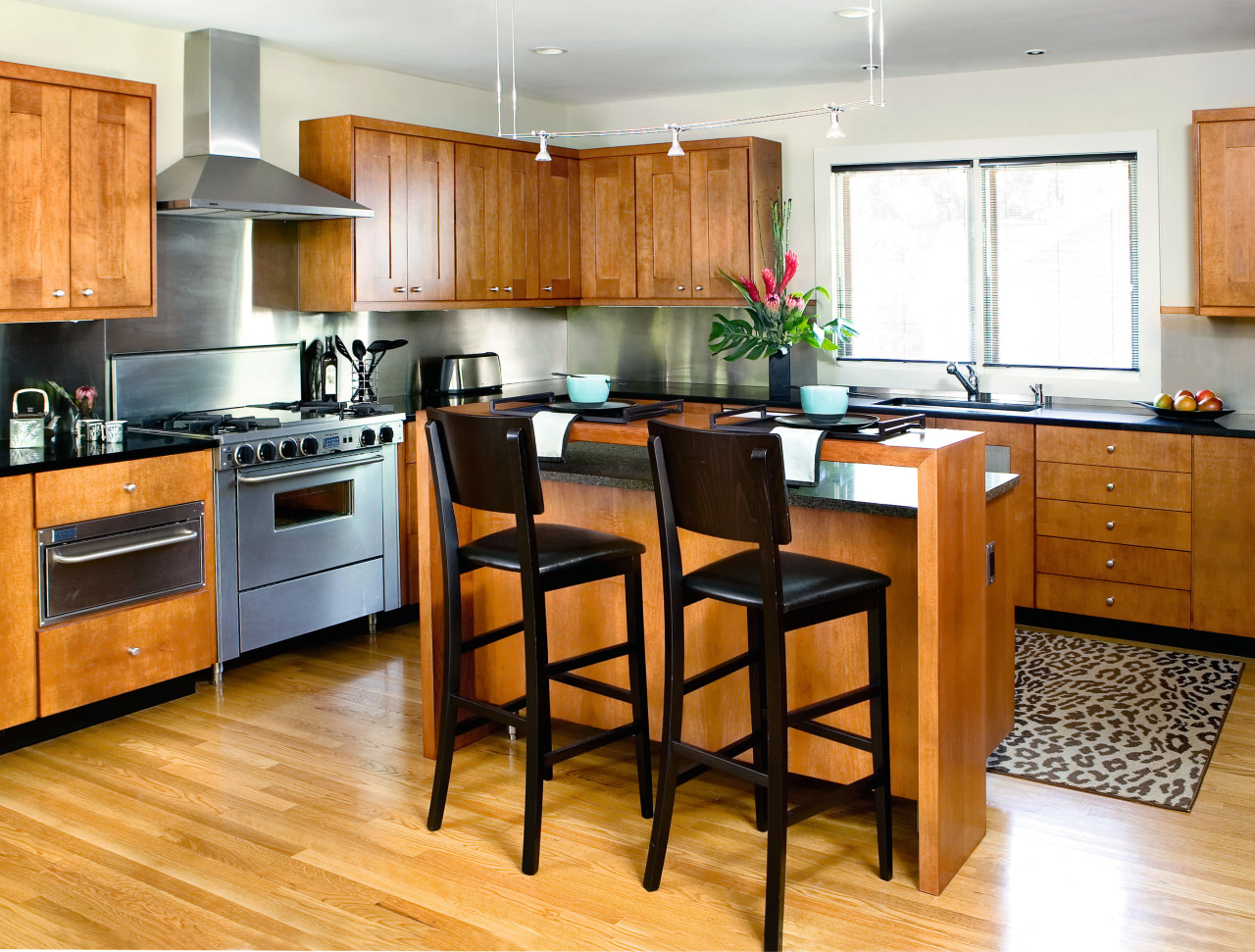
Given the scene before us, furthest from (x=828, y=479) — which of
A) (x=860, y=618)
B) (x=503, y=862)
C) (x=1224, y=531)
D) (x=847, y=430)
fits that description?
(x=1224, y=531)

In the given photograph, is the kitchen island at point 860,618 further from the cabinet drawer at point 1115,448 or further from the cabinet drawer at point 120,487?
the cabinet drawer at point 1115,448

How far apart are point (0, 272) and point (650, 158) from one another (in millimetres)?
3422

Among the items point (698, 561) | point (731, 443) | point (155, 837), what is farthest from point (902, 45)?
point (155, 837)

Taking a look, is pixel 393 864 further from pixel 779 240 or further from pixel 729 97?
pixel 729 97

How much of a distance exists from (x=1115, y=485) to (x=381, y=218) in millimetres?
3482

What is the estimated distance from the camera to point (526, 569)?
9.68 ft

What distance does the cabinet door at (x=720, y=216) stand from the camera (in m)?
6.11

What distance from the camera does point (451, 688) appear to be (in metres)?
3.20

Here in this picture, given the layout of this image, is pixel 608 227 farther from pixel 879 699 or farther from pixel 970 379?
pixel 879 699

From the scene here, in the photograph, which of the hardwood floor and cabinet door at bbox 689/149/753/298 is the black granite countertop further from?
cabinet door at bbox 689/149/753/298

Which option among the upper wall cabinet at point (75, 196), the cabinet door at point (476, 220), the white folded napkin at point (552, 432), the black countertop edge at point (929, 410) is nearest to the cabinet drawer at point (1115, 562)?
the black countertop edge at point (929, 410)

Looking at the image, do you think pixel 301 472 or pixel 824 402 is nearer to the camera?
pixel 824 402

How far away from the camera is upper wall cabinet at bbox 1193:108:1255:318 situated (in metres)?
4.85

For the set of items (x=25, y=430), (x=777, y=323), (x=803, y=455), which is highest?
(x=777, y=323)
